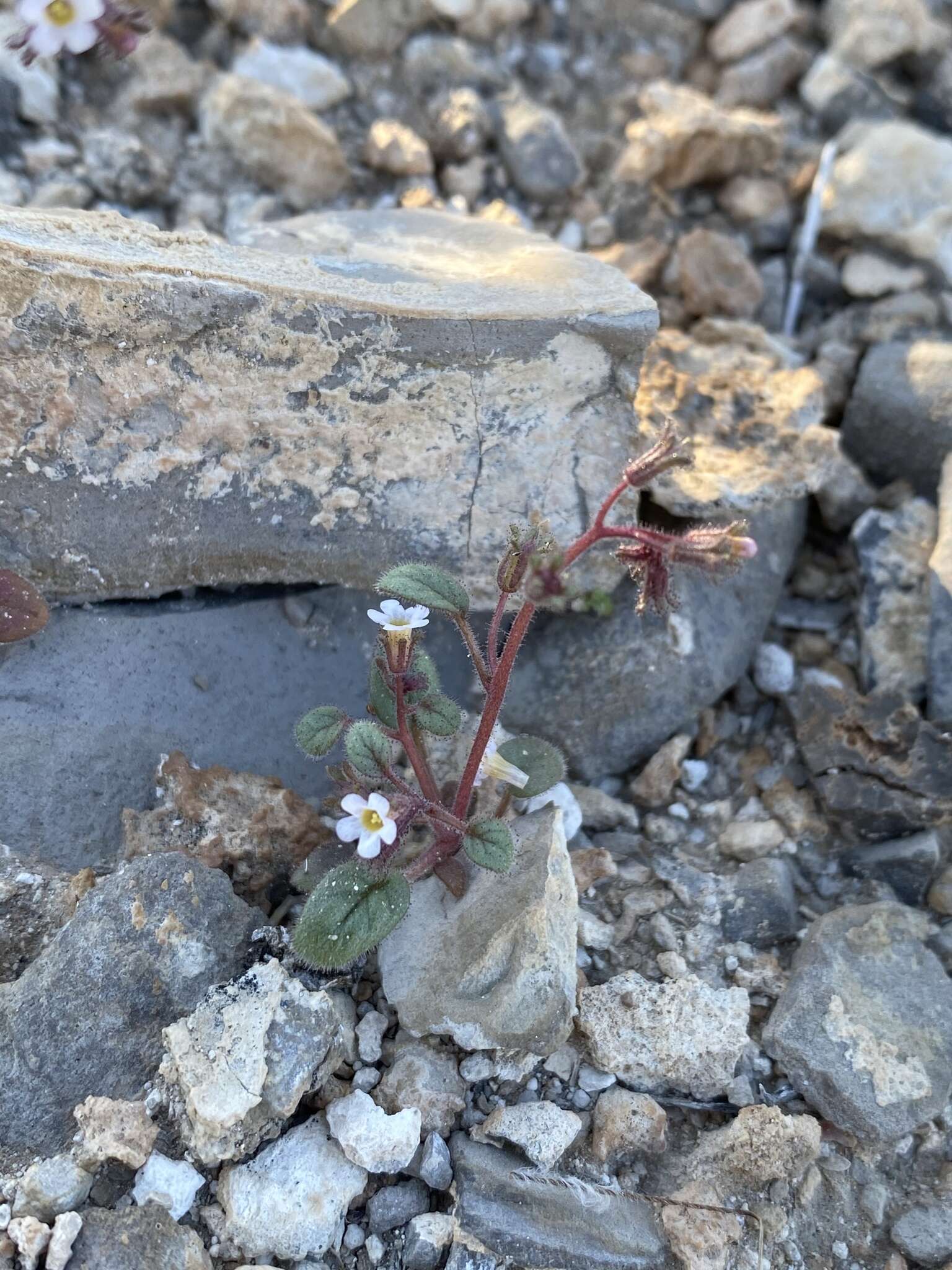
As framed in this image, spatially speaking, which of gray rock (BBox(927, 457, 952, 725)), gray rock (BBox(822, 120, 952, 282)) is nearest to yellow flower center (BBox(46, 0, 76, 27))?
gray rock (BBox(927, 457, 952, 725))

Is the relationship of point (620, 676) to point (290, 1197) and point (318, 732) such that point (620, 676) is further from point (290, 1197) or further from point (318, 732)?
point (290, 1197)

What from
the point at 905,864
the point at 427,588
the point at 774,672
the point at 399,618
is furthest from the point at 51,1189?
the point at 774,672

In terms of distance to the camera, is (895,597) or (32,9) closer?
(32,9)

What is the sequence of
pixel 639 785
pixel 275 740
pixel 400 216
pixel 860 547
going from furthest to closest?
pixel 400 216 < pixel 860 547 < pixel 639 785 < pixel 275 740

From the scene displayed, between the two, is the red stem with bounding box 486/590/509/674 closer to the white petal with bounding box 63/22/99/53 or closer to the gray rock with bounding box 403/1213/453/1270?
the gray rock with bounding box 403/1213/453/1270

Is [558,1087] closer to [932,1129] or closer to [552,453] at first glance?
[932,1129]

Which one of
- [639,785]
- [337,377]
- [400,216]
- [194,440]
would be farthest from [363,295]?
[639,785]
